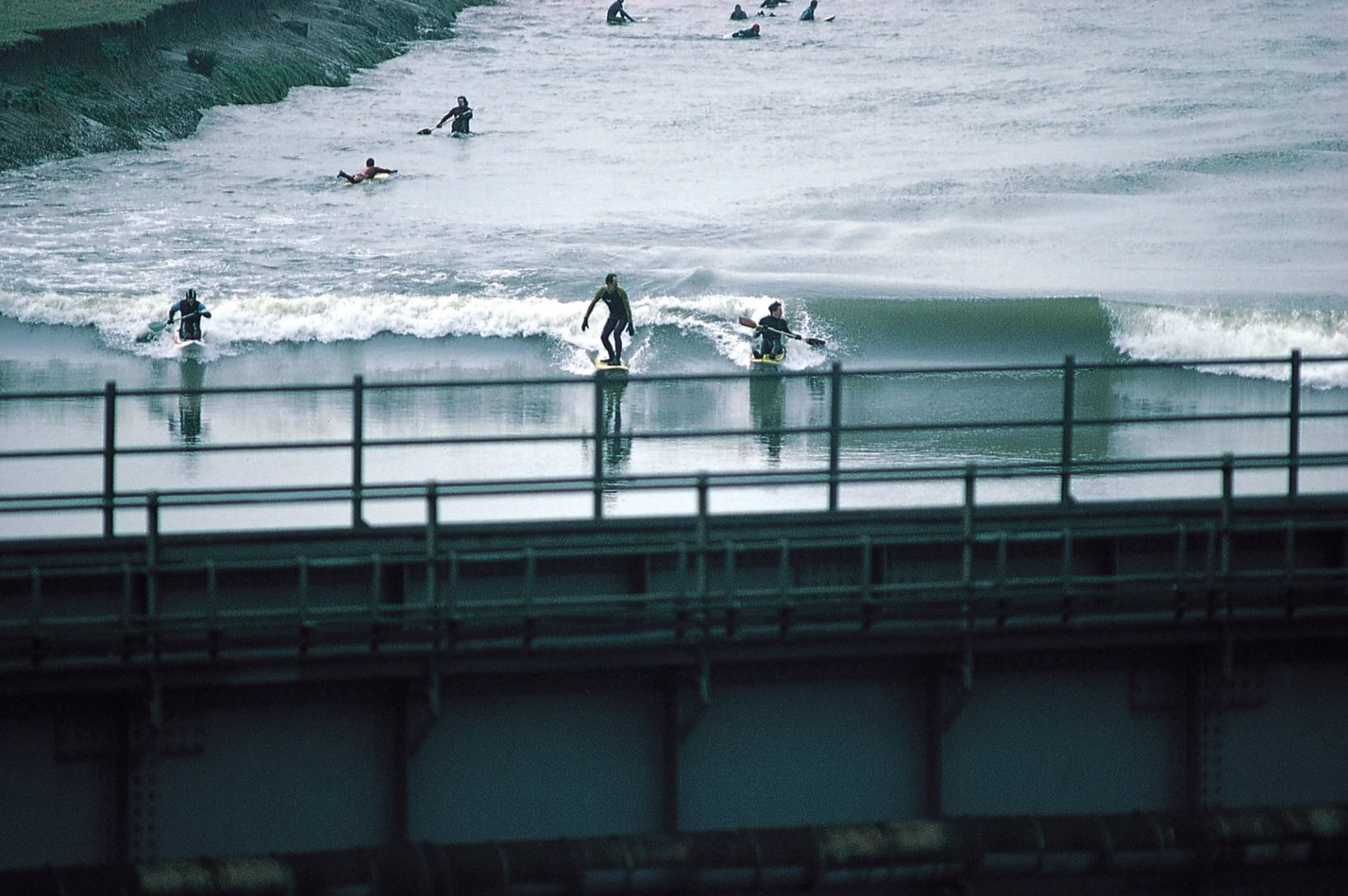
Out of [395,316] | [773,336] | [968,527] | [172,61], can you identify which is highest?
[172,61]

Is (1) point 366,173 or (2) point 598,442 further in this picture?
(1) point 366,173

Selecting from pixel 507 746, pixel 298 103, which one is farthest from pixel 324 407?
pixel 298 103

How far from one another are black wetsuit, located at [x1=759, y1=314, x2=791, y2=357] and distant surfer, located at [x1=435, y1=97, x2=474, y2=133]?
18728mm

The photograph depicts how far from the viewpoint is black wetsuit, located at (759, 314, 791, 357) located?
20.8 meters

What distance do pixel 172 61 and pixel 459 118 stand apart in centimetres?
680

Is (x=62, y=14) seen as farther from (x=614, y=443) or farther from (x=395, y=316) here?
(x=614, y=443)

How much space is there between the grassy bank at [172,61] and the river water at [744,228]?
2.13 ft

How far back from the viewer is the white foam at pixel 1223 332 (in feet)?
88.5

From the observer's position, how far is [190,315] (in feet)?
76.9

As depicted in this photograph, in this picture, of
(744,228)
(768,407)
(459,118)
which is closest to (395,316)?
(744,228)

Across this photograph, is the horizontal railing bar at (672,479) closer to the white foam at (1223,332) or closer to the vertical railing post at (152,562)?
the vertical railing post at (152,562)

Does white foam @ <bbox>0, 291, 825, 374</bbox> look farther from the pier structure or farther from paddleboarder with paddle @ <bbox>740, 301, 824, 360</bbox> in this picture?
the pier structure

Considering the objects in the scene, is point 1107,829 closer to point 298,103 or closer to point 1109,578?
point 1109,578

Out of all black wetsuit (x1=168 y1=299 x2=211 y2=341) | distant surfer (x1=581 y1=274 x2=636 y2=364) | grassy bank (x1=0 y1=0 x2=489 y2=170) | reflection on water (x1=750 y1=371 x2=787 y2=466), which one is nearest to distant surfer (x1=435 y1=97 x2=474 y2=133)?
grassy bank (x1=0 y1=0 x2=489 y2=170)
